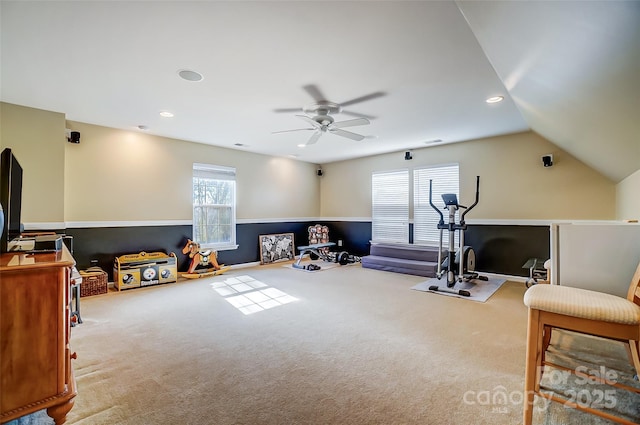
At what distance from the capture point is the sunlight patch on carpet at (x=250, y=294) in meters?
3.63

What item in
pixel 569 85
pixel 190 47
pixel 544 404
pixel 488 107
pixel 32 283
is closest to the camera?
pixel 32 283

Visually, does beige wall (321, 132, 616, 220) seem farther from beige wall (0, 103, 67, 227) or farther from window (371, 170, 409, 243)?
beige wall (0, 103, 67, 227)

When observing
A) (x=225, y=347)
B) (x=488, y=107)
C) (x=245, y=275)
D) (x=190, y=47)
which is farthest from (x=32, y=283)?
(x=488, y=107)

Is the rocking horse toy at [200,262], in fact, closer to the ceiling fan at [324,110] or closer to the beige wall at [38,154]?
the beige wall at [38,154]

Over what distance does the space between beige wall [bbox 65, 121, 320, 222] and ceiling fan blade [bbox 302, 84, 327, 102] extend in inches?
130

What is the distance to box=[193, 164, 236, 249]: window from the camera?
5.64m

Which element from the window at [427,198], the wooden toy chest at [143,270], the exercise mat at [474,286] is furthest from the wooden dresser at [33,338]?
the window at [427,198]

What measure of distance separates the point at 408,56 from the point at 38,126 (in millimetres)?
4723

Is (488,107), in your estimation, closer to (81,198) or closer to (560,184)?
(560,184)

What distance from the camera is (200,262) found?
5344mm

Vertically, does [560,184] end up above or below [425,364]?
above

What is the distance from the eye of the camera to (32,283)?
138 centimetres

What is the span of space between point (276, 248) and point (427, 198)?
3.67 metres

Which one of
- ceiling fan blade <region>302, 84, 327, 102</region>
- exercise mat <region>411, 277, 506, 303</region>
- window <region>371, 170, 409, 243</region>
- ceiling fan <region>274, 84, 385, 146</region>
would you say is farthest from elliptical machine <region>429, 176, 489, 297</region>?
ceiling fan blade <region>302, 84, 327, 102</region>
